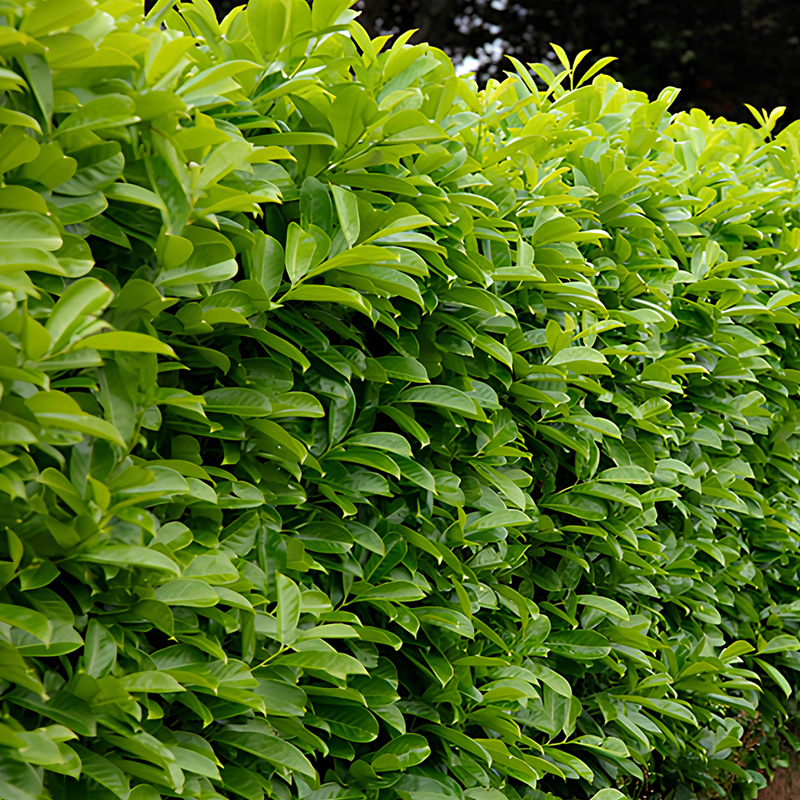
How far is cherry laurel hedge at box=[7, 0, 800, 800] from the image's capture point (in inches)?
49.3

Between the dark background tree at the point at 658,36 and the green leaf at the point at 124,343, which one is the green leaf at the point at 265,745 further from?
the dark background tree at the point at 658,36

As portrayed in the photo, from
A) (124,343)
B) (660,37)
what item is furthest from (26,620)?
(660,37)

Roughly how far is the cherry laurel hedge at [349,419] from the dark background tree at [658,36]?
10.7 meters

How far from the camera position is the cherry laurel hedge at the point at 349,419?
125 cm

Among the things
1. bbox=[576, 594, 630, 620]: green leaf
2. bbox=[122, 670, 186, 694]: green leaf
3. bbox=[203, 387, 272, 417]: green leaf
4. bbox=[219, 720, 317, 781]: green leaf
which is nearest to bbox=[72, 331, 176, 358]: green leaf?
bbox=[203, 387, 272, 417]: green leaf

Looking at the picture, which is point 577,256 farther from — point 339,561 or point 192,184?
point 192,184

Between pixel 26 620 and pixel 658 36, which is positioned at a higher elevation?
pixel 658 36

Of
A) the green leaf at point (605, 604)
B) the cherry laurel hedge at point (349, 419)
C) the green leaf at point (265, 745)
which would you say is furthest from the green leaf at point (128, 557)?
the green leaf at point (605, 604)

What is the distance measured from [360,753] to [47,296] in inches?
49.0

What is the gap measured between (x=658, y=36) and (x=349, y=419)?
42.4 feet

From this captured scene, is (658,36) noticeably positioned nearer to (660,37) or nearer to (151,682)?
(660,37)

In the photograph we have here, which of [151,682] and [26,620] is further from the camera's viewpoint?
[151,682]

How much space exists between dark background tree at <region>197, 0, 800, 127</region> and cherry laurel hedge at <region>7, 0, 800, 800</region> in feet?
35.1

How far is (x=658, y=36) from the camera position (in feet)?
41.5
